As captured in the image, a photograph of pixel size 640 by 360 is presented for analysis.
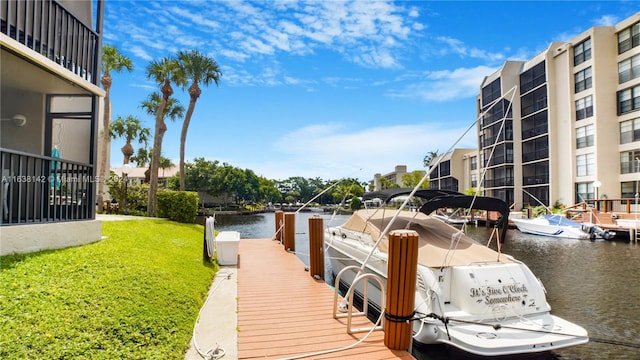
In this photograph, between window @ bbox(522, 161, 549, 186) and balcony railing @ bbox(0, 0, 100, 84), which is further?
window @ bbox(522, 161, 549, 186)

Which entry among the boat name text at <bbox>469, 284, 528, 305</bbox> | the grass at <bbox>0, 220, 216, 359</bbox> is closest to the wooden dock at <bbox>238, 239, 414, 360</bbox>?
the grass at <bbox>0, 220, 216, 359</bbox>

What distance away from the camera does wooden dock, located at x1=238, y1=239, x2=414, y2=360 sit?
437cm

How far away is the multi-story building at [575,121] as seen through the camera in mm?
29188

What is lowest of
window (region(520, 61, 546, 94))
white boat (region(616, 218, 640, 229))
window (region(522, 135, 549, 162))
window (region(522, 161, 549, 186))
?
white boat (region(616, 218, 640, 229))

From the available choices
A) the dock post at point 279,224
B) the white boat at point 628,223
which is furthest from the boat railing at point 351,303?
the white boat at point 628,223

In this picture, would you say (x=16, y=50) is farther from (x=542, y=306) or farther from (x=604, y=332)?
(x=604, y=332)

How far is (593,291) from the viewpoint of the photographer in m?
10.5

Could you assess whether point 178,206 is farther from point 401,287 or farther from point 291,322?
point 401,287

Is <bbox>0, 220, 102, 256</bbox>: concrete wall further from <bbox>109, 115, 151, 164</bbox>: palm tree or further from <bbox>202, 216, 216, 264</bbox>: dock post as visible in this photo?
<bbox>109, 115, 151, 164</bbox>: palm tree

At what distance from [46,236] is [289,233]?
275 inches

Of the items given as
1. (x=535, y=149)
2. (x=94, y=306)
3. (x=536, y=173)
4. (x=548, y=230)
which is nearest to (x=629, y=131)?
(x=535, y=149)

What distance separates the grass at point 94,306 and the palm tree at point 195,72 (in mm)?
18288

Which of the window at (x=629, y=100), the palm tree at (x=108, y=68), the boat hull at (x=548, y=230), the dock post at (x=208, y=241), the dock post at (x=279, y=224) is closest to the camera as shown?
the dock post at (x=208, y=241)

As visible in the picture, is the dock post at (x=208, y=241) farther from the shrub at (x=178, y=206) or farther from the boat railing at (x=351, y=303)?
the shrub at (x=178, y=206)
